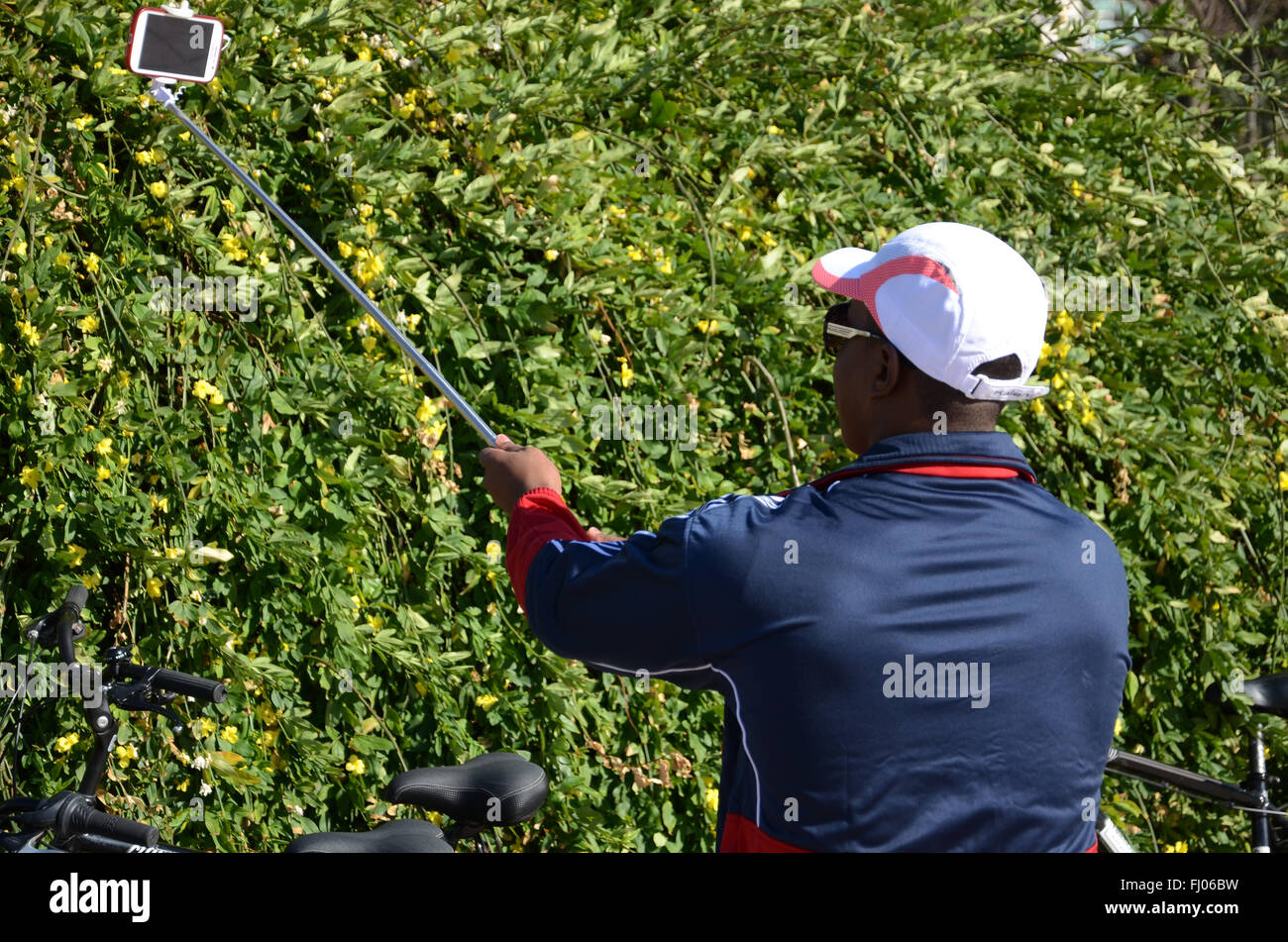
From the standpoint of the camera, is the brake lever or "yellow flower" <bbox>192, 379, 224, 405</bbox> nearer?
the brake lever

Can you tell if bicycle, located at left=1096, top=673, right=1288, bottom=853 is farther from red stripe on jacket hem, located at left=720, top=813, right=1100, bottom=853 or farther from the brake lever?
the brake lever

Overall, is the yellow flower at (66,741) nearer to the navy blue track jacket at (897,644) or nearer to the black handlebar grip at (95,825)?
the black handlebar grip at (95,825)

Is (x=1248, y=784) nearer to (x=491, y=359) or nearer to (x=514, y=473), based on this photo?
(x=491, y=359)

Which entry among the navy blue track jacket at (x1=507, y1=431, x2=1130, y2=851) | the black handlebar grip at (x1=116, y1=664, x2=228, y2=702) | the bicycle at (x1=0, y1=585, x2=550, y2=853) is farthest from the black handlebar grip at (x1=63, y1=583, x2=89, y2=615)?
the navy blue track jacket at (x1=507, y1=431, x2=1130, y2=851)

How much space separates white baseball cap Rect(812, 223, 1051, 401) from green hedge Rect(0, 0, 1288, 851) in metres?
1.42

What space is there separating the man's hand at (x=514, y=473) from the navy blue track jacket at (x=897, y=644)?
0.42 m

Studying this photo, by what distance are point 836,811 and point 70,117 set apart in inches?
86.1

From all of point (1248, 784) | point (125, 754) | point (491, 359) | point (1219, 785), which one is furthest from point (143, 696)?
point (1248, 784)

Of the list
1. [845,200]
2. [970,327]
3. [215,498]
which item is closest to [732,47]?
[845,200]

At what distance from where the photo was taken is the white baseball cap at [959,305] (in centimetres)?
169

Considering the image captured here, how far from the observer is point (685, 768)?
3.30m

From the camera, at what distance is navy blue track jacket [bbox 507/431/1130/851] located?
1.56m

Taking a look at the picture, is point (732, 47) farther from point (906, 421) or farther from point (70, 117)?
point (906, 421)
